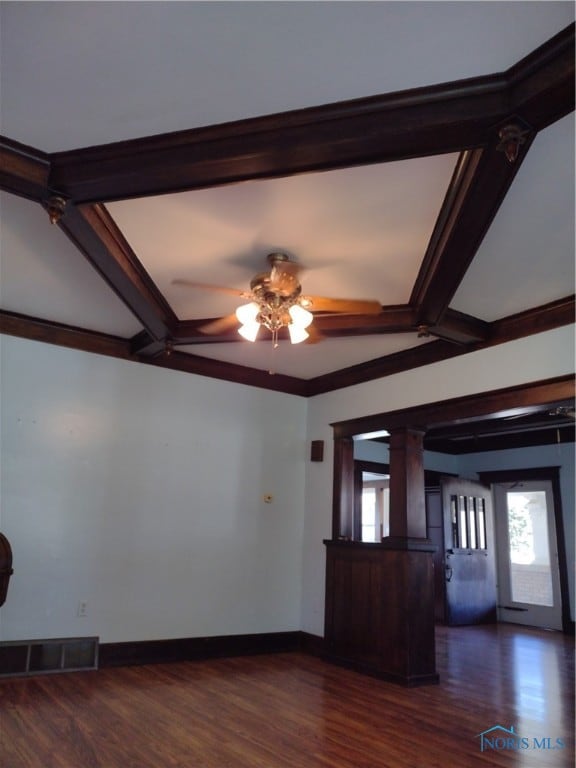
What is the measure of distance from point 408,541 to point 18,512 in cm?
314

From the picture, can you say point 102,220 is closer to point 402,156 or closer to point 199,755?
point 402,156

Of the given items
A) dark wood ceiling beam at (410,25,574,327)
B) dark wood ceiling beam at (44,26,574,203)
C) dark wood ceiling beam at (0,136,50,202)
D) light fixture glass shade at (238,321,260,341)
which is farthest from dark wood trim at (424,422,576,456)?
dark wood ceiling beam at (0,136,50,202)

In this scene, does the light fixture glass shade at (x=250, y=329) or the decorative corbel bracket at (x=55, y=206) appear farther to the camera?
the light fixture glass shade at (x=250, y=329)

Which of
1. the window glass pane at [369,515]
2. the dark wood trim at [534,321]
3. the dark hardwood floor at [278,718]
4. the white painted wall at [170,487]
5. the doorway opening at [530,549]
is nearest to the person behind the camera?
the dark hardwood floor at [278,718]

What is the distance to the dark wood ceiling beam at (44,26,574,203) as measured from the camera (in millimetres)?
1985

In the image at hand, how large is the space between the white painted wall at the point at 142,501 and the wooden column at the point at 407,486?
4.25 ft

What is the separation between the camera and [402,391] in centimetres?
496

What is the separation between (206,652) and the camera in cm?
486

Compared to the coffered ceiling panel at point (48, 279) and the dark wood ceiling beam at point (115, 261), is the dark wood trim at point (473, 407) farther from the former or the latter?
the coffered ceiling panel at point (48, 279)

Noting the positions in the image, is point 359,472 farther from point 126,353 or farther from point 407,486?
point 126,353

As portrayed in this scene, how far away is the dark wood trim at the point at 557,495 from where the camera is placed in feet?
23.6

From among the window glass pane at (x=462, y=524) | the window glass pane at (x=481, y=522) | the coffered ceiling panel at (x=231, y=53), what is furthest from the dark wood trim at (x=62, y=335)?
the window glass pane at (x=481, y=522)

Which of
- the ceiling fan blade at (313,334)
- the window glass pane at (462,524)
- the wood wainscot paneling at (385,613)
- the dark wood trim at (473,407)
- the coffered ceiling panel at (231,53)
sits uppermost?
the coffered ceiling panel at (231,53)

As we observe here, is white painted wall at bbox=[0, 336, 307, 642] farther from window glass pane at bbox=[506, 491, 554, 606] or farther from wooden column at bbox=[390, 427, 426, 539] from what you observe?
window glass pane at bbox=[506, 491, 554, 606]
